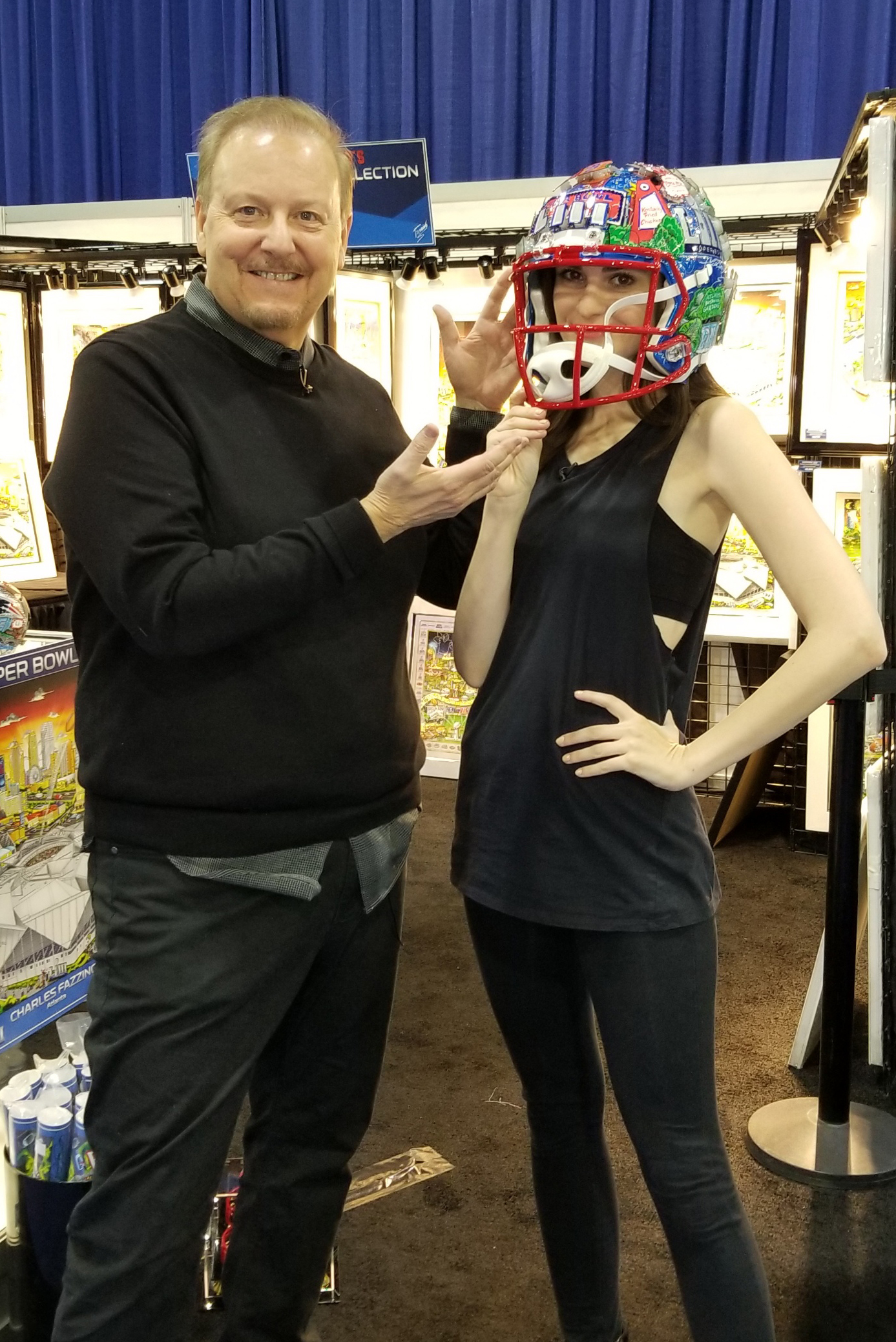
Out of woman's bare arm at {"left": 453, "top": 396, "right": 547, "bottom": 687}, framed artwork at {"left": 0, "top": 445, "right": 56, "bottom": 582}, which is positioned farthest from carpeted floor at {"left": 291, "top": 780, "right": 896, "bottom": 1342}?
framed artwork at {"left": 0, "top": 445, "right": 56, "bottom": 582}

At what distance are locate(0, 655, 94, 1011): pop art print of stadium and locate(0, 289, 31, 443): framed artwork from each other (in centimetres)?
338

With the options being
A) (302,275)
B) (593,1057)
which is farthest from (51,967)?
(302,275)

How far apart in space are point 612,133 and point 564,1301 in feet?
16.4

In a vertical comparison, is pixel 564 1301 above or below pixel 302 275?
below

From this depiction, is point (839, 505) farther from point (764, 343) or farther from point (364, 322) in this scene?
point (364, 322)

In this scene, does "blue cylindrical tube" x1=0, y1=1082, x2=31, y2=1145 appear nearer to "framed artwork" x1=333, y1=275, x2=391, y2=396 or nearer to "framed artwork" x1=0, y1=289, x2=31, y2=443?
"framed artwork" x1=333, y1=275, x2=391, y2=396

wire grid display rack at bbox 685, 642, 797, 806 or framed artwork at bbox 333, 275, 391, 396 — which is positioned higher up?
framed artwork at bbox 333, 275, 391, 396

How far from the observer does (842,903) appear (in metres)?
2.49

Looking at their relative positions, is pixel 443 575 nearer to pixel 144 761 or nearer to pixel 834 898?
pixel 144 761

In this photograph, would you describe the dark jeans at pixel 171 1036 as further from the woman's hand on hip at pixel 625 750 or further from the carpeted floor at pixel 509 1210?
the carpeted floor at pixel 509 1210

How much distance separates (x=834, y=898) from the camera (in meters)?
2.50

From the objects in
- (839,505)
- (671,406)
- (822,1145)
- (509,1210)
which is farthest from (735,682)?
(671,406)

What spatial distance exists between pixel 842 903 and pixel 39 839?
61.6 inches

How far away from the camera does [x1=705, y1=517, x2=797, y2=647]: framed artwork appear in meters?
4.38
